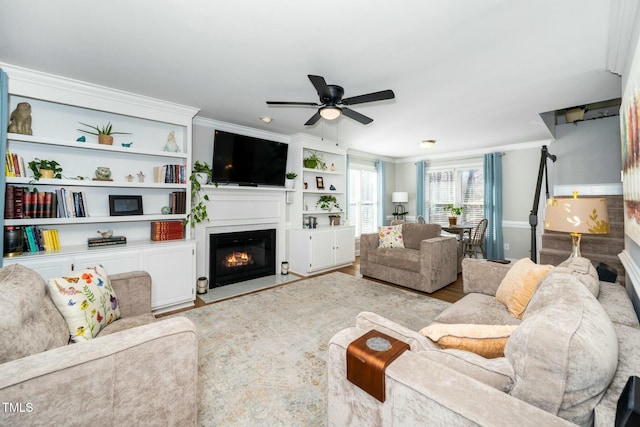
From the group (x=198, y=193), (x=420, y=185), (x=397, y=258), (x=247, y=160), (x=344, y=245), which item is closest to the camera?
(x=198, y=193)

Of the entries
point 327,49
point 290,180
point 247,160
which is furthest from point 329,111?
point 290,180

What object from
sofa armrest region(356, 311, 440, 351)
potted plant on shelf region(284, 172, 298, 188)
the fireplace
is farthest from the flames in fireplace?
sofa armrest region(356, 311, 440, 351)

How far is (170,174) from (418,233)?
360 cm

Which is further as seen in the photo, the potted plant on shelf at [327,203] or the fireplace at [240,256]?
the potted plant on shelf at [327,203]

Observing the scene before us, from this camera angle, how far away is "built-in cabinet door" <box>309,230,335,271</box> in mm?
4617

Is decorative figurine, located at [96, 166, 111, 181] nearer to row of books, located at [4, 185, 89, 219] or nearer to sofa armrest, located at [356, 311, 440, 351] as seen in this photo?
row of books, located at [4, 185, 89, 219]

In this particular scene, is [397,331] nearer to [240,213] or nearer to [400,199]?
[240,213]

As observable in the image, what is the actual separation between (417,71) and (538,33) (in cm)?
85

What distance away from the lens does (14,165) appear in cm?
249

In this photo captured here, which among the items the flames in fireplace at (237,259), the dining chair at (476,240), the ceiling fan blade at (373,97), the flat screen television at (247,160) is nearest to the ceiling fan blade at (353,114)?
the ceiling fan blade at (373,97)

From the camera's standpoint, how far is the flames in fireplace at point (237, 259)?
13.9 feet

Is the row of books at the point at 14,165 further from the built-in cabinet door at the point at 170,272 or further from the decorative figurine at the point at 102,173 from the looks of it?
the built-in cabinet door at the point at 170,272

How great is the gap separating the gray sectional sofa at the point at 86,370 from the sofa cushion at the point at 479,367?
1.03 meters

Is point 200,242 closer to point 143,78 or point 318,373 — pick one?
point 143,78
